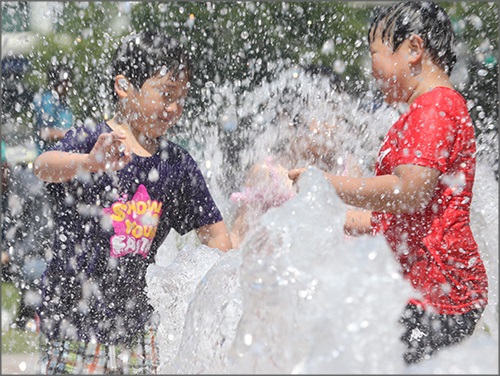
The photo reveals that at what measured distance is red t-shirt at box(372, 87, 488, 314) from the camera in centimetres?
209

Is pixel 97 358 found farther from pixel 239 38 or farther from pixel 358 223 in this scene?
pixel 239 38

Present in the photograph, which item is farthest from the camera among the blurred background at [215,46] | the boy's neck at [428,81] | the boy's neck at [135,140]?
the blurred background at [215,46]

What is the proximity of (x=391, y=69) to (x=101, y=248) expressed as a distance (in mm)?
1073

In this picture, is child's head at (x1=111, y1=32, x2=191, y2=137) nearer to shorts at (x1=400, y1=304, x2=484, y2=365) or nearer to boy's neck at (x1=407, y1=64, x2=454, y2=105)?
boy's neck at (x1=407, y1=64, x2=454, y2=105)

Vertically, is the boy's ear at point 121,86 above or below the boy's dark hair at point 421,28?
below

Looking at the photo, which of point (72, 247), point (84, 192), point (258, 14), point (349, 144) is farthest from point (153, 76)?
point (258, 14)

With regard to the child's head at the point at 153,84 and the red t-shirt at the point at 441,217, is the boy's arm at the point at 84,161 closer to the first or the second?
the child's head at the point at 153,84

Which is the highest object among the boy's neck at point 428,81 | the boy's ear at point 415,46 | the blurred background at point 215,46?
the boy's ear at point 415,46

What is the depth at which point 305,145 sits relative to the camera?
11.3 feet

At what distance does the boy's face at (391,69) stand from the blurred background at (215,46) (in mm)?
5340

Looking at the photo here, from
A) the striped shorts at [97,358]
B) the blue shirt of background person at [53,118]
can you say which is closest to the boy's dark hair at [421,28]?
the striped shorts at [97,358]

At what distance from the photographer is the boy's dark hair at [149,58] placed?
8.63 ft

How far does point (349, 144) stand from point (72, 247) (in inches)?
62.9

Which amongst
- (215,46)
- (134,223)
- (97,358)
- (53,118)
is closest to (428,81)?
(134,223)
